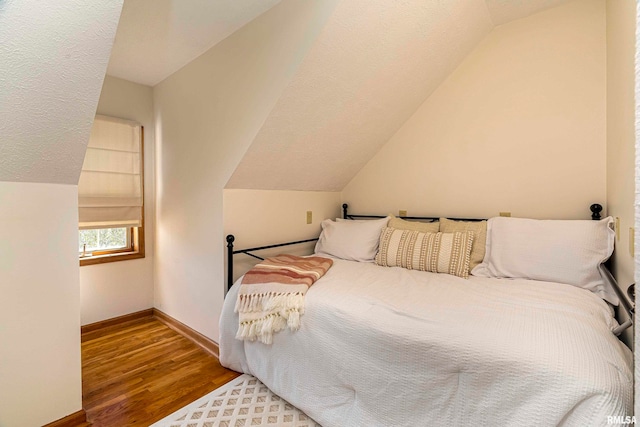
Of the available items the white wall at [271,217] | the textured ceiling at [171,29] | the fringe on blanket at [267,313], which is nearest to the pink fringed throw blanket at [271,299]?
the fringe on blanket at [267,313]

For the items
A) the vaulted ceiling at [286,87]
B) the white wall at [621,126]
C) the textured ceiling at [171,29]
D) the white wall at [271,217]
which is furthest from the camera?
the white wall at [271,217]

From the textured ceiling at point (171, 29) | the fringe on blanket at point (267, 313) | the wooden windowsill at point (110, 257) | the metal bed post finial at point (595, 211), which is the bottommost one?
the fringe on blanket at point (267, 313)

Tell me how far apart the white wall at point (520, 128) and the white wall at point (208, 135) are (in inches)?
51.7

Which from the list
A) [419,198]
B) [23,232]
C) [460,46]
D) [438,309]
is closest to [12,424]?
[23,232]

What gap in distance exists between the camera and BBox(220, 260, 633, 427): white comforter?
0.90 metres

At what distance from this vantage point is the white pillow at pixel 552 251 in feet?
5.16

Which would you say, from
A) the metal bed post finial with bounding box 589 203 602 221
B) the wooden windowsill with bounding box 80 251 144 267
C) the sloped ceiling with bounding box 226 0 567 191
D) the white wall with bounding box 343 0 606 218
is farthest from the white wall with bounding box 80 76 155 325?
the metal bed post finial with bounding box 589 203 602 221

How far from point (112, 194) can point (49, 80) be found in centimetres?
172

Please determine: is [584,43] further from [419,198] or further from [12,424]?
[12,424]

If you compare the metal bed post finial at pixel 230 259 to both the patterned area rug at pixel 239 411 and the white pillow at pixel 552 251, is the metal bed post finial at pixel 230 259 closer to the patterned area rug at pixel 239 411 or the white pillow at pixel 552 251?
the patterned area rug at pixel 239 411

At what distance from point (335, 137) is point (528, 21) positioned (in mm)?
1517

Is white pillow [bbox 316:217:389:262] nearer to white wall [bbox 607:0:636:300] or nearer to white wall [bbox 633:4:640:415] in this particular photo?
white wall [bbox 607:0:636:300]

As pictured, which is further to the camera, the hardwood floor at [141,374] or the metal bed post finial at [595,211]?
the metal bed post finial at [595,211]

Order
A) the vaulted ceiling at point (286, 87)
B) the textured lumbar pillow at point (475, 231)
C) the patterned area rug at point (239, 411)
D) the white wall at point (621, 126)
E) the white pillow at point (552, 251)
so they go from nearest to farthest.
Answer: the vaulted ceiling at point (286, 87), the white wall at point (621, 126), the patterned area rug at point (239, 411), the white pillow at point (552, 251), the textured lumbar pillow at point (475, 231)
